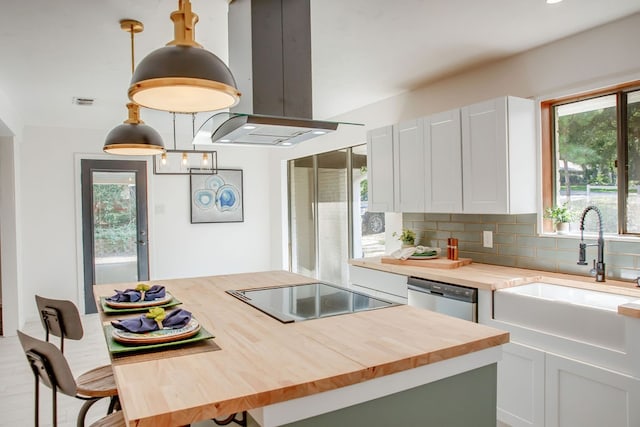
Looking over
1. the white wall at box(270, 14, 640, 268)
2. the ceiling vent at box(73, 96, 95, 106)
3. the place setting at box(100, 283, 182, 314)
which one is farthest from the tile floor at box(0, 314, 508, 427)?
the ceiling vent at box(73, 96, 95, 106)

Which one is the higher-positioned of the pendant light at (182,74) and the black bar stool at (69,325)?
the pendant light at (182,74)

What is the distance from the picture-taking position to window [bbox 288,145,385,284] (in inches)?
202

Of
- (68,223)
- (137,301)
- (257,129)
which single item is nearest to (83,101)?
(68,223)

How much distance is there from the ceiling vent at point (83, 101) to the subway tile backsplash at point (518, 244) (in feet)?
11.1

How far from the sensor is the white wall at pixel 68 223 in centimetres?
557

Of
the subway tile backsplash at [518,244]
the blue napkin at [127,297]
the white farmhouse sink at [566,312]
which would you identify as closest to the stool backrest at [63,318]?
the blue napkin at [127,297]

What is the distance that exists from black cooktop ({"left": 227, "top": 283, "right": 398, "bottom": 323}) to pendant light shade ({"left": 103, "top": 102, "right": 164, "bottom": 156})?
40.8 inches

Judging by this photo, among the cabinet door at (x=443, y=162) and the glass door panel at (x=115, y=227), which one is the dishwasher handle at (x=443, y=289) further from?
the glass door panel at (x=115, y=227)

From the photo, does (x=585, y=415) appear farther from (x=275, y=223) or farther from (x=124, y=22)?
(x=275, y=223)

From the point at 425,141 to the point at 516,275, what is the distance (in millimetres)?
1271

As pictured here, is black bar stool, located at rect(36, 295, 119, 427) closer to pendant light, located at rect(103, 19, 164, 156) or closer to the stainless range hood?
pendant light, located at rect(103, 19, 164, 156)

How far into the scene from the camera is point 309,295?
8.34 feet

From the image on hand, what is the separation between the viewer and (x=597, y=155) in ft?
9.76

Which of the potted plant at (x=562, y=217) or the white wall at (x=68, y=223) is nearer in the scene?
the potted plant at (x=562, y=217)
